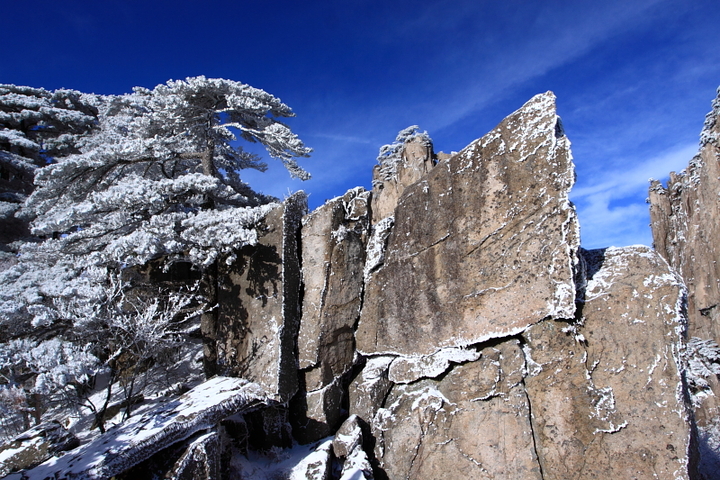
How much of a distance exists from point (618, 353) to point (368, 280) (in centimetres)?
406

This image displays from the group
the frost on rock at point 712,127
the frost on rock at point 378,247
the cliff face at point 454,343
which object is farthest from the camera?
the frost on rock at point 712,127

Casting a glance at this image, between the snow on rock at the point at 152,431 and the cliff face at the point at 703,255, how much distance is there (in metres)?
17.2

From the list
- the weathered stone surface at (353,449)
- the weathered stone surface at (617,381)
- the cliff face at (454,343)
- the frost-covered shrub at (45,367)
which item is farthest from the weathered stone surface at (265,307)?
the weathered stone surface at (617,381)

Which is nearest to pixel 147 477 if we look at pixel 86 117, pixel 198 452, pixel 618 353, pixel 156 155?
pixel 198 452

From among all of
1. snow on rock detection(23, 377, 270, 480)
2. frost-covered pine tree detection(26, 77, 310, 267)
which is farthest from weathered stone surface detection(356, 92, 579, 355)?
frost-covered pine tree detection(26, 77, 310, 267)

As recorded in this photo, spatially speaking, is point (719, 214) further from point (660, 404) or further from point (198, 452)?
point (198, 452)

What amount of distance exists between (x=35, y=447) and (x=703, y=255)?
81.4ft

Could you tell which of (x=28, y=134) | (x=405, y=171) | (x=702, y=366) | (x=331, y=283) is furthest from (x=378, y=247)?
(x=405, y=171)

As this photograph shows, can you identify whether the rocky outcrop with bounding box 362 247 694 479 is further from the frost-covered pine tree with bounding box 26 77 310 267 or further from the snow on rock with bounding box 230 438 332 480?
the frost-covered pine tree with bounding box 26 77 310 267

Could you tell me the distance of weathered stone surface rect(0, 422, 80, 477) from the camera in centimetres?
498

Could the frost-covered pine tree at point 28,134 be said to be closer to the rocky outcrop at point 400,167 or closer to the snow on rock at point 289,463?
the snow on rock at point 289,463

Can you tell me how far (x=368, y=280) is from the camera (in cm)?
743

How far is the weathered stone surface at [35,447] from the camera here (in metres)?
4.98

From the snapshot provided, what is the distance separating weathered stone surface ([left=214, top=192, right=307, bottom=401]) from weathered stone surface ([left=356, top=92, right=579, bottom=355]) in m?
1.47
